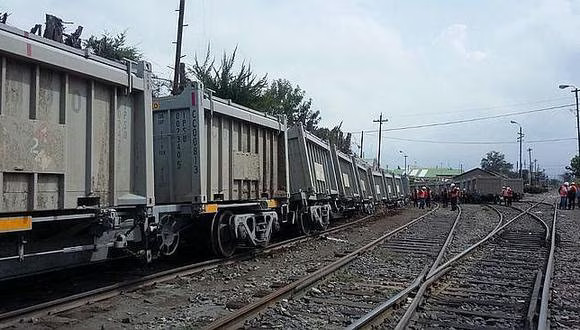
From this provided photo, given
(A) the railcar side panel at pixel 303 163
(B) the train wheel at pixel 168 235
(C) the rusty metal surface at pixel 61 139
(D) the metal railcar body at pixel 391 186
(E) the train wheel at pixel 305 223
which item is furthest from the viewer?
(D) the metal railcar body at pixel 391 186

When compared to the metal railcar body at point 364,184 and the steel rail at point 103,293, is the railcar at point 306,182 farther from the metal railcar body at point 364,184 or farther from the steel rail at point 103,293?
the metal railcar body at point 364,184

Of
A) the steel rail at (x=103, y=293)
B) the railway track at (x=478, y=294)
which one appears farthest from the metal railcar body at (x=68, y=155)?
the railway track at (x=478, y=294)

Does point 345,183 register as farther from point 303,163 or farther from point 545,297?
point 545,297

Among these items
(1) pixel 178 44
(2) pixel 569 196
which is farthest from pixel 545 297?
(2) pixel 569 196

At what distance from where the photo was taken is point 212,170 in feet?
32.9

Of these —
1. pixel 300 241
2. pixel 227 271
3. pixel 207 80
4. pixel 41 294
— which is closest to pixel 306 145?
pixel 300 241

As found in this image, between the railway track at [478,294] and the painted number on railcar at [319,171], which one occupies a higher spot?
the painted number on railcar at [319,171]

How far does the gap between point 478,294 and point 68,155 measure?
5.85 meters

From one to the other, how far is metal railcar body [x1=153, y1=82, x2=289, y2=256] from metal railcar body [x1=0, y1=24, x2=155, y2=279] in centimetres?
104

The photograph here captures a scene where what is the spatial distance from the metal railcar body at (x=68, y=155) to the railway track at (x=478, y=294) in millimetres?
3629

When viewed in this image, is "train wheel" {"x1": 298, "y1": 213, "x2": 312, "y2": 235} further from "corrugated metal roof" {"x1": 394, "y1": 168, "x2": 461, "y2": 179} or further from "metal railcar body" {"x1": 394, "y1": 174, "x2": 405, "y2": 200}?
"corrugated metal roof" {"x1": 394, "y1": 168, "x2": 461, "y2": 179}

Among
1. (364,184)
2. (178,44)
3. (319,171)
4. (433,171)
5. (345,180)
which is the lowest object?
(364,184)

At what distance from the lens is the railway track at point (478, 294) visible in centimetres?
622

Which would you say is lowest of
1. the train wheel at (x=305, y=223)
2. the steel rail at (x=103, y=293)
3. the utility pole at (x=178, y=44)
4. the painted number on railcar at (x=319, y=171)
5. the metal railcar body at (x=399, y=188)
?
the steel rail at (x=103, y=293)
